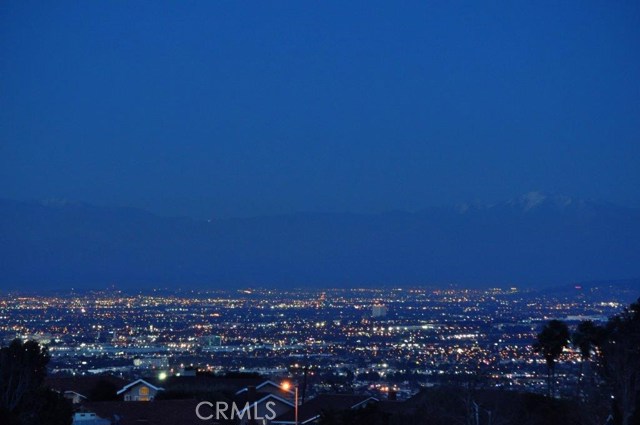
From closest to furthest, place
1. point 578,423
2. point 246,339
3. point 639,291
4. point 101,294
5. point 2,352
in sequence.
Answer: point 2,352 < point 578,423 < point 246,339 < point 639,291 < point 101,294

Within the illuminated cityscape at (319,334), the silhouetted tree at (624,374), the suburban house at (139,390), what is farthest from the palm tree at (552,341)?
the suburban house at (139,390)

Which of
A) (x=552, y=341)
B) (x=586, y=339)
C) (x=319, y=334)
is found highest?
(x=319, y=334)

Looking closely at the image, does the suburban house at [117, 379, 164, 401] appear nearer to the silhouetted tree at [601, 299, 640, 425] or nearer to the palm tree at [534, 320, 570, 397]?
the palm tree at [534, 320, 570, 397]

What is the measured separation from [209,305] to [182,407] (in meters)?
138

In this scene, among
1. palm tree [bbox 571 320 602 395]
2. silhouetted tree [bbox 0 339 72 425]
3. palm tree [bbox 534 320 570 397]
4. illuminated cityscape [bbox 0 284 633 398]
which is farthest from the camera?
illuminated cityscape [bbox 0 284 633 398]

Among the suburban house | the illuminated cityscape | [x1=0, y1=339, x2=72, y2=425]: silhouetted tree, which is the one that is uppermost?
the illuminated cityscape

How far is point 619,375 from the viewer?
34.0 m

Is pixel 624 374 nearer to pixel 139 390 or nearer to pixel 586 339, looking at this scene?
pixel 586 339

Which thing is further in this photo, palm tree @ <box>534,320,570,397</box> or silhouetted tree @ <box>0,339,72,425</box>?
palm tree @ <box>534,320,570,397</box>

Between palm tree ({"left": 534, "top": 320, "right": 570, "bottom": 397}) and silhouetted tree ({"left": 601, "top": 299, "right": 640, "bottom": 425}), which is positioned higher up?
palm tree ({"left": 534, "top": 320, "right": 570, "bottom": 397})

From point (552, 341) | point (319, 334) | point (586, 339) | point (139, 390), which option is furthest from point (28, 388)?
point (319, 334)

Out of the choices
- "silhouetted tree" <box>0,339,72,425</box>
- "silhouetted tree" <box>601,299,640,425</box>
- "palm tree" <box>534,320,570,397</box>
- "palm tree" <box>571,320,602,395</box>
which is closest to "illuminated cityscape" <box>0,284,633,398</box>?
"palm tree" <box>534,320,570,397</box>

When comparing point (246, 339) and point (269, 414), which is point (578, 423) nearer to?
point (269, 414)

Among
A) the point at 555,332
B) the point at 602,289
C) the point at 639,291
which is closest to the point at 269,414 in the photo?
the point at 555,332
